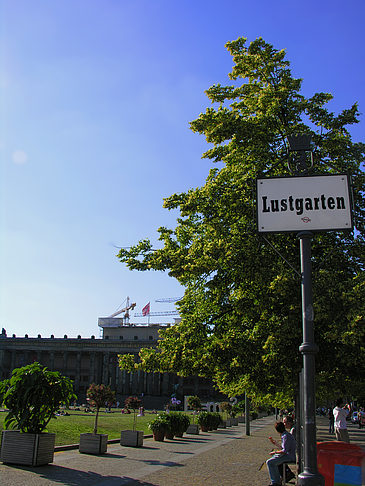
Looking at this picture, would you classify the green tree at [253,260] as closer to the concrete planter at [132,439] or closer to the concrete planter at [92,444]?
the concrete planter at [92,444]

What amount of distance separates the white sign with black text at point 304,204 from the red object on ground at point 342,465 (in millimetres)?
3955

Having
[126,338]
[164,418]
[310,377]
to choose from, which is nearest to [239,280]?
[310,377]

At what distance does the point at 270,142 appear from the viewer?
15.3m

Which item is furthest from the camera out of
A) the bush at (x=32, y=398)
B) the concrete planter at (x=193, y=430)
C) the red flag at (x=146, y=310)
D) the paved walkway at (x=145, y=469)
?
the red flag at (x=146, y=310)

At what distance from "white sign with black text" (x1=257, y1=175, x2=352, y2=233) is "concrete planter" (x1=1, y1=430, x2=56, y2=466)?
373 inches

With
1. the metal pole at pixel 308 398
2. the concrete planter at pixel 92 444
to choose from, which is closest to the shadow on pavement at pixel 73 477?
the concrete planter at pixel 92 444

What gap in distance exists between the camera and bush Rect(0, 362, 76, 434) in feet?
44.4

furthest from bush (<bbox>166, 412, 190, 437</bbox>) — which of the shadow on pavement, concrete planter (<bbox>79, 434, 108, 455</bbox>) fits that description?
the shadow on pavement

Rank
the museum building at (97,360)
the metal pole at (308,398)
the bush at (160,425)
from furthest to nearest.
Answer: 1. the museum building at (97,360)
2. the bush at (160,425)
3. the metal pole at (308,398)

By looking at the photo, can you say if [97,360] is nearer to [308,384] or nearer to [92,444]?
[92,444]

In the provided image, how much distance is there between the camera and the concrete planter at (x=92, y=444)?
17.0m

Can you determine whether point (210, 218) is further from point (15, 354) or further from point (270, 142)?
point (15, 354)

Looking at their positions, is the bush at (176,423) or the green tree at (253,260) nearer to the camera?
the green tree at (253,260)

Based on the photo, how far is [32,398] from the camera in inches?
535
